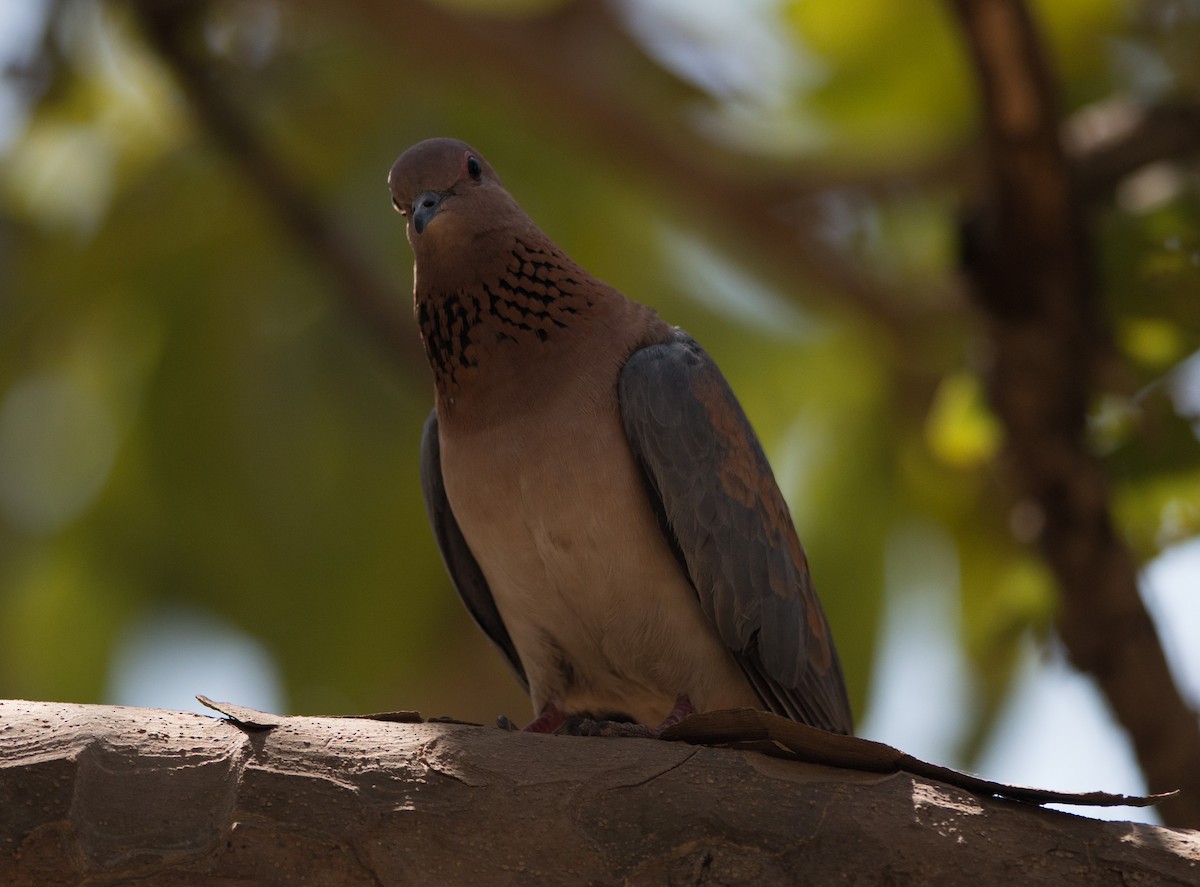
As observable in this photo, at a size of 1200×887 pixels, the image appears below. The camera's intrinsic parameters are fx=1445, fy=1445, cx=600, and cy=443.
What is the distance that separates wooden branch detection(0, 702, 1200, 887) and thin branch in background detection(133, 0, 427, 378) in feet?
15.2

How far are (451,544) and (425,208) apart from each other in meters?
1.09

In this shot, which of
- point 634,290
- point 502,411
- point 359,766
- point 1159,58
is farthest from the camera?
point 634,290

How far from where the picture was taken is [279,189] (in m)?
7.13

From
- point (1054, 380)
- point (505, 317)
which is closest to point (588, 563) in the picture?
point (505, 317)

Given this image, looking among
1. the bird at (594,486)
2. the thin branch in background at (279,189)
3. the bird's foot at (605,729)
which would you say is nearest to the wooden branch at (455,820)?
the bird's foot at (605,729)

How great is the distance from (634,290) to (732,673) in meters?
4.70

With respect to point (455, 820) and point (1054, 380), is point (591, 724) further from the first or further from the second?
point (1054, 380)

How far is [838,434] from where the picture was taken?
26.2 ft

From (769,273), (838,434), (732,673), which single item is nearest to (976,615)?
(838,434)

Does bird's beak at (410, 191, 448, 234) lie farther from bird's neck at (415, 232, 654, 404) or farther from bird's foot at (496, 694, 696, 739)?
bird's foot at (496, 694, 696, 739)

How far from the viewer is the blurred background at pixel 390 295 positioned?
23.5 ft

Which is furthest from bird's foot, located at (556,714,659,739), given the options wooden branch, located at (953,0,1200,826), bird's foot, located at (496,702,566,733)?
wooden branch, located at (953,0,1200,826)

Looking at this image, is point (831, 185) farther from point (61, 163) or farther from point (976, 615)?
point (61, 163)

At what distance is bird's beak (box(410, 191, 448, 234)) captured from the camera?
13.5 ft
